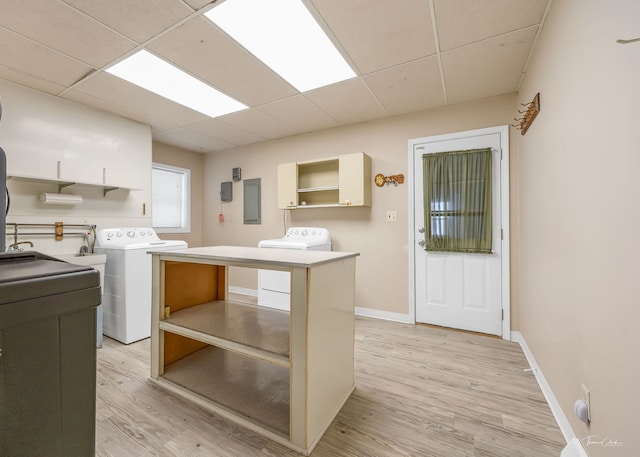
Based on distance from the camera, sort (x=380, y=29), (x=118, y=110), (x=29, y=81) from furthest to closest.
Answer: (x=118, y=110) → (x=29, y=81) → (x=380, y=29)

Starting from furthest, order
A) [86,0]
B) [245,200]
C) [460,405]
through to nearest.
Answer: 1. [245,200]
2. [460,405]
3. [86,0]

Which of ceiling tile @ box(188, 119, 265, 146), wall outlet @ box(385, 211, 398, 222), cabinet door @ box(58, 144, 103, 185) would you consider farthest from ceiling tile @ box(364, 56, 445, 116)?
cabinet door @ box(58, 144, 103, 185)

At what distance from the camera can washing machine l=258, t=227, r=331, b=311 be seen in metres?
3.15

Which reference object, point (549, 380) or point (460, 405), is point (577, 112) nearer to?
point (549, 380)

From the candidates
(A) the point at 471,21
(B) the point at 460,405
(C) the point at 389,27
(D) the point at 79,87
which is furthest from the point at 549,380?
(D) the point at 79,87

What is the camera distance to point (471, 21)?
175 cm

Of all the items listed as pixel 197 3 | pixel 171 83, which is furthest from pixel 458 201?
pixel 171 83

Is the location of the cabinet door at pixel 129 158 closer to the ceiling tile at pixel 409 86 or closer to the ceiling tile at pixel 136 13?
the ceiling tile at pixel 136 13

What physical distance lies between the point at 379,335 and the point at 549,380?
135 cm

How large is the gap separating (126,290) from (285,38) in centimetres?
250

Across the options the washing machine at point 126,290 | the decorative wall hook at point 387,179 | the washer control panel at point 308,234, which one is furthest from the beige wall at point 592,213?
Result: the washing machine at point 126,290

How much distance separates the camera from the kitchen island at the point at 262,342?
4.31 feet

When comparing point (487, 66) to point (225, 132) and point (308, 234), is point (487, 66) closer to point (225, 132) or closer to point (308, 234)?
point (308, 234)

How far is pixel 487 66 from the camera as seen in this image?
2.24 m
